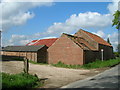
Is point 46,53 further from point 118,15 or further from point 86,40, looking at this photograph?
point 118,15

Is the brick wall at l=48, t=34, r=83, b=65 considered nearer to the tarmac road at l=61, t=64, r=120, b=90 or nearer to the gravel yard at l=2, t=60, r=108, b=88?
the gravel yard at l=2, t=60, r=108, b=88

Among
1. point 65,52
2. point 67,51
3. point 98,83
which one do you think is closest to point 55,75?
point 98,83

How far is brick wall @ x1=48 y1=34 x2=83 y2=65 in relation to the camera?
84.0 ft

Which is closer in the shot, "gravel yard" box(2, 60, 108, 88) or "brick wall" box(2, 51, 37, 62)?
"gravel yard" box(2, 60, 108, 88)

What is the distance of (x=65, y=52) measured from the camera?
2733 cm

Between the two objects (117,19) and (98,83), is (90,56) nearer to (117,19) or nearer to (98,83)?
(117,19)

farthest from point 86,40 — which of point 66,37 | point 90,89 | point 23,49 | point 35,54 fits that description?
point 90,89

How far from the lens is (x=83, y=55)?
25.0 meters

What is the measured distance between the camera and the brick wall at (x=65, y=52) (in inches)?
1008

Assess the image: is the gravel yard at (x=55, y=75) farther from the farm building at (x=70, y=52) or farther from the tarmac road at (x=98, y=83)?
the farm building at (x=70, y=52)

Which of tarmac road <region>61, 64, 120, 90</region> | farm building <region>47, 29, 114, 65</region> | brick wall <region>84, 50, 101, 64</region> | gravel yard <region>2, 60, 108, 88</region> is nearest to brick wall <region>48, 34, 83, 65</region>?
farm building <region>47, 29, 114, 65</region>

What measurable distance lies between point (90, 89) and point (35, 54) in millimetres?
23322

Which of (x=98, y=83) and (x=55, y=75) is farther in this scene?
(x=55, y=75)

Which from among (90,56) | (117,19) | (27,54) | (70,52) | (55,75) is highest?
(117,19)
